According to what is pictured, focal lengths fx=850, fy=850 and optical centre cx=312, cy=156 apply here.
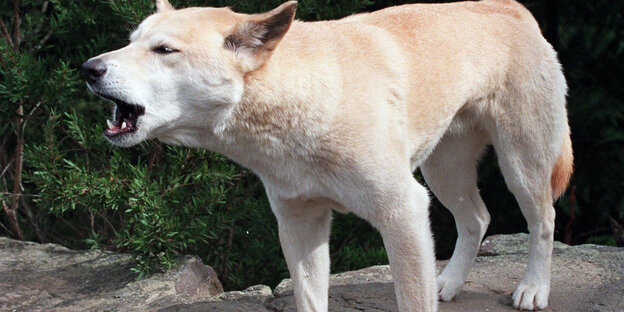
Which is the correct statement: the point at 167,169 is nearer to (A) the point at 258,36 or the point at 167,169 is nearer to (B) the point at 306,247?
(B) the point at 306,247

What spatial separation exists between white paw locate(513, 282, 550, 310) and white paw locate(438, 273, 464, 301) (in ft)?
0.91

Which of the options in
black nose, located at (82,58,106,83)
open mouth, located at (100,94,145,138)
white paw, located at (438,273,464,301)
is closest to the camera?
black nose, located at (82,58,106,83)

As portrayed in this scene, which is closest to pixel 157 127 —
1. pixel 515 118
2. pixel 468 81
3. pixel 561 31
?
pixel 468 81

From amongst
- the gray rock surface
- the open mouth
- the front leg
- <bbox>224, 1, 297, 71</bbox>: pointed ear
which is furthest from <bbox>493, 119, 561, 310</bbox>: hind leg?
the open mouth

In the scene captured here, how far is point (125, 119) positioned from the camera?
10.2 feet

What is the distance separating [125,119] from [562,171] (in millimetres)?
2260

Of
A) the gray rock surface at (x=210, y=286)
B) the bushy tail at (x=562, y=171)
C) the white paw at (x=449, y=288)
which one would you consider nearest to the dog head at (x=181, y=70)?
the gray rock surface at (x=210, y=286)

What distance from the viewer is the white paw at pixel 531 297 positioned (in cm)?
406

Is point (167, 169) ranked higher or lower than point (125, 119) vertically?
lower

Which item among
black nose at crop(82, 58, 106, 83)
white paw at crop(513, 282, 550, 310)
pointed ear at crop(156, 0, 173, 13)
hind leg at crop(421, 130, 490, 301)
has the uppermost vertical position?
pointed ear at crop(156, 0, 173, 13)

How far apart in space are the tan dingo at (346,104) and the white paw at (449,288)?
29 centimetres

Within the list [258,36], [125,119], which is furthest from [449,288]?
[125,119]

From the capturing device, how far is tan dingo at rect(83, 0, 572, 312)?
3.05 m

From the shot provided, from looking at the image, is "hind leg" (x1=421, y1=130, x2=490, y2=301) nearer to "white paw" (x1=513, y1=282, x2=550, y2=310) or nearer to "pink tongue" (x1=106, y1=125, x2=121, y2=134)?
"white paw" (x1=513, y1=282, x2=550, y2=310)
